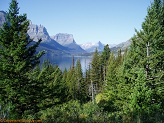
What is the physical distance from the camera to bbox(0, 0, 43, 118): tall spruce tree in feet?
67.1

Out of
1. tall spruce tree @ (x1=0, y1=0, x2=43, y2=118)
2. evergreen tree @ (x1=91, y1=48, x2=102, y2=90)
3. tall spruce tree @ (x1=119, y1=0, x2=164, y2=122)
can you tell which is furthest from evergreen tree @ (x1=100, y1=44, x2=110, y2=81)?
tall spruce tree @ (x1=0, y1=0, x2=43, y2=118)

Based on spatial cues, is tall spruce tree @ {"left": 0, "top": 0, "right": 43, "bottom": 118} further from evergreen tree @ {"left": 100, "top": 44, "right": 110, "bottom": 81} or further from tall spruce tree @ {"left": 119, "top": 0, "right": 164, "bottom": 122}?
evergreen tree @ {"left": 100, "top": 44, "right": 110, "bottom": 81}

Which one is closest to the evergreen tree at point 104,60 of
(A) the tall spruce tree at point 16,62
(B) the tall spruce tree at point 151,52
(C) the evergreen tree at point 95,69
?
(C) the evergreen tree at point 95,69

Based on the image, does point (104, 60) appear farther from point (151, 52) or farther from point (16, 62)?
point (16, 62)

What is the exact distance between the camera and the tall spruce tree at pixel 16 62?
67.1ft

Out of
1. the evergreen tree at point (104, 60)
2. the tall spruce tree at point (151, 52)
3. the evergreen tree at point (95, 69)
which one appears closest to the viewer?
the tall spruce tree at point (151, 52)

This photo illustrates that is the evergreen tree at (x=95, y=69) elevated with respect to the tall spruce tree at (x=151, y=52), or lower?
lower

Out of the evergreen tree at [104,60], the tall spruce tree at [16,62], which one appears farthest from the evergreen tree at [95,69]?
the tall spruce tree at [16,62]

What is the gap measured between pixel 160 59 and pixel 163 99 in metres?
4.55

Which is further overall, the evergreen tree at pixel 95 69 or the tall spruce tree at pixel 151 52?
the evergreen tree at pixel 95 69

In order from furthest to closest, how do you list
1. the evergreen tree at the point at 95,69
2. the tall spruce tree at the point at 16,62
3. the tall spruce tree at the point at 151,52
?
the evergreen tree at the point at 95,69 < the tall spruce tree at the point at 151,52 < the tall spruce tree at the point at 16,62

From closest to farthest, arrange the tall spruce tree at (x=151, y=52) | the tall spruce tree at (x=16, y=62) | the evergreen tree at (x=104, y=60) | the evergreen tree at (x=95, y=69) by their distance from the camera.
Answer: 1. the tall spruce tree at (x=16, y=62)
2. the tall spruce tree at (x=151, y=52)
3. the evergreen tree at (x=95, y=69)
4. the evergreen tree at (x=104, y=60)

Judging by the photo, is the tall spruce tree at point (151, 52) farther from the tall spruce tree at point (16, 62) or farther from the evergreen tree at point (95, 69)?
the evergreen tree at point (95, 69)

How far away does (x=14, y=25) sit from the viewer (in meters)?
21.8
